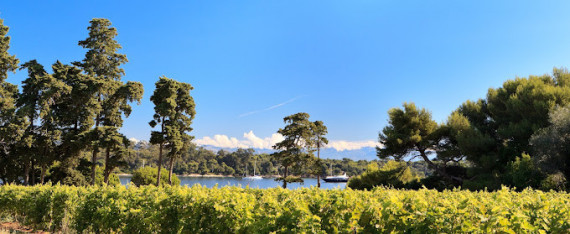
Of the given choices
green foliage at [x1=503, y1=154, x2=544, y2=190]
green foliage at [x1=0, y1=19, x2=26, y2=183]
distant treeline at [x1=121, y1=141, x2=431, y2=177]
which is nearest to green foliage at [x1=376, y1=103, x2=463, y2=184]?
green foliage at [x1=503, y1=154, x2=544, y2=190]

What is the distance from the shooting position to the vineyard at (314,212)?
9.80 feet

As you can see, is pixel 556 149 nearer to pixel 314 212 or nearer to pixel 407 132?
pixel 407 132

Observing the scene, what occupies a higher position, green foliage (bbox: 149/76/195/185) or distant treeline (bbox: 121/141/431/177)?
green foliage (bbox: 149/76/195/185)

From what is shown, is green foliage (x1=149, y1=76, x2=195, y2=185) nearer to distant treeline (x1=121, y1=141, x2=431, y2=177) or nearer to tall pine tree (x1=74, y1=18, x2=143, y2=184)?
tall pine tree (x1=74, y1=18, x2=143, y2=184)

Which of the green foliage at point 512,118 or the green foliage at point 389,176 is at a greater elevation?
the green foliage at point 512,118

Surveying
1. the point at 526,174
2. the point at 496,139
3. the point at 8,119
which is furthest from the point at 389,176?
the point at 8,119

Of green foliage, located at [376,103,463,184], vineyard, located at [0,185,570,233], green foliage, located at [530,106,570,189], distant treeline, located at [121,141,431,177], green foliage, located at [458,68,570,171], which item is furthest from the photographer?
distant treeline, located at [121,141,431,177]

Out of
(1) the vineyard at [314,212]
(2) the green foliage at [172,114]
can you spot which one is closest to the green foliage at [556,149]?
(1) the vineyard at [314,212]

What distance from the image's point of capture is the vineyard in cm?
299

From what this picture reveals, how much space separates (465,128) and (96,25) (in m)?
27.6

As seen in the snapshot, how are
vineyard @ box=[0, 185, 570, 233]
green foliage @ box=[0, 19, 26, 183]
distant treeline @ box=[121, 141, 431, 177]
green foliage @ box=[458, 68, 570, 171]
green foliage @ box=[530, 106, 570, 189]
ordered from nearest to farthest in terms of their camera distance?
vineyard @ box=[0, 185, 570, 233]
green foliage @ box=[530, 106, 570, 189]
green foliage @ box=[458, 68, 570, 171]
green foliage @ box=[0, 19, 26, 183]
distant treeline @ box=[121, 141, 431, 177]

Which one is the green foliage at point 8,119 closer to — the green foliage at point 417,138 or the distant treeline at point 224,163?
the green foliage at point 417,138

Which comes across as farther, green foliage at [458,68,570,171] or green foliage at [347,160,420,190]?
green foliage at [347,160,420,190]

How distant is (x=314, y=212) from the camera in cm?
357
